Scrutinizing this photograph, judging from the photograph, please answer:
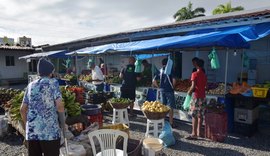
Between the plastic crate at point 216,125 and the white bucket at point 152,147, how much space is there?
1849 mm

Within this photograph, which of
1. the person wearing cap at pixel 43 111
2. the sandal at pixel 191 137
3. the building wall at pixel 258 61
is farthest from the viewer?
the building wall at pixel 258 61

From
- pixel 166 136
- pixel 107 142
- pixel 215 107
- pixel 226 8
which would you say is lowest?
pixel 166 136

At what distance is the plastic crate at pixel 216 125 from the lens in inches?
223

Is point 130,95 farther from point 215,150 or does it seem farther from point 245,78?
point 245,78

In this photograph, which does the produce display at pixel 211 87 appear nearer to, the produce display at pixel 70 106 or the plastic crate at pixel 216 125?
the plastic crate at pixel 216 125

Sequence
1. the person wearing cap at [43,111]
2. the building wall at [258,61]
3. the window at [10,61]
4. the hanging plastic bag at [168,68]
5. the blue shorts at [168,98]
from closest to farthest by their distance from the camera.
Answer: the person wearing cap at [43,111]
the hanging plastic bag at [168,68]
the blue shorts at [168,98]
the building wall at [258,61]
the window at [10,61]

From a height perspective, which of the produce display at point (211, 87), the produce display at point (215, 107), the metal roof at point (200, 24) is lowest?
the produce display at point (215, 107)

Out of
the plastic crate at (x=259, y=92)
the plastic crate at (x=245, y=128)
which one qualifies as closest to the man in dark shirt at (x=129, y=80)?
the plastic crate at (x=245, y=128)

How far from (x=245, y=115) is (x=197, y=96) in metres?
1.46

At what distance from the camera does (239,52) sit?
9758 millimetres

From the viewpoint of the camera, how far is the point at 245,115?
239 inches

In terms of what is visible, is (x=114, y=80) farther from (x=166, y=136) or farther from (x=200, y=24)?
(x=166, y=136)

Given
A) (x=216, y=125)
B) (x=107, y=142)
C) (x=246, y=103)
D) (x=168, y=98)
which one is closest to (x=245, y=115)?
(x=246, y=103)

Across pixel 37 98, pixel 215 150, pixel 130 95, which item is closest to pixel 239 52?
pixel 130 95
